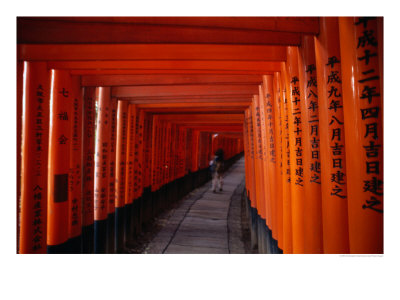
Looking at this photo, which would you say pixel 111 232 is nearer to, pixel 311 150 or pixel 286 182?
pixel 286 182

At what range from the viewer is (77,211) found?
10.5 feet

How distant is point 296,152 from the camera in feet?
6.79

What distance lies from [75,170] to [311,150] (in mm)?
2957

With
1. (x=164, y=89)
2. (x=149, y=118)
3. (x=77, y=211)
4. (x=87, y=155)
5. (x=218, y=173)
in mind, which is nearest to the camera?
(x=77, y=211)

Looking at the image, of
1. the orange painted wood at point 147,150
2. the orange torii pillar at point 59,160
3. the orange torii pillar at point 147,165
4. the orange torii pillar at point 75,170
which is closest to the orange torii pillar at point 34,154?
the orange torii pillar at point 59,160

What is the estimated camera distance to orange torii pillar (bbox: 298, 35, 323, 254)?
69.6 inches

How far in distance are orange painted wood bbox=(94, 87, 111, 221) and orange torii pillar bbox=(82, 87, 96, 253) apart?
0.95ft

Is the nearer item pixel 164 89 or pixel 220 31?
pixel 220 31

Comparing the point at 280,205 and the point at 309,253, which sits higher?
the point at 280,205

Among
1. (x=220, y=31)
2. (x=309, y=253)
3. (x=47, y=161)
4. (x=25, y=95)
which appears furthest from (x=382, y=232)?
(x=25, y=95)

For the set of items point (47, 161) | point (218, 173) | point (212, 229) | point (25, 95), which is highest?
point (25, 95)

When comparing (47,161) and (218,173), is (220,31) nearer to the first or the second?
(47,161)

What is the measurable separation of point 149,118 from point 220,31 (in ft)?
15.0

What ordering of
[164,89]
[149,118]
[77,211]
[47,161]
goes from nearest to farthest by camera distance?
[47,161], [77,211], [164,89], [149,118]
